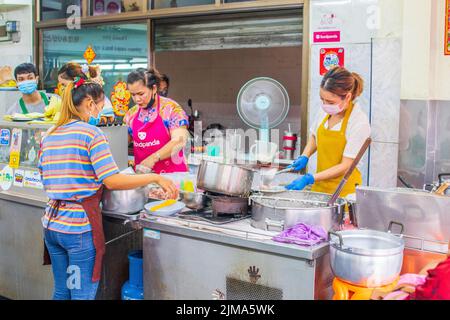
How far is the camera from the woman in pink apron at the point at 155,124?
3553mm

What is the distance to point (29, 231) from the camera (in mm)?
3383

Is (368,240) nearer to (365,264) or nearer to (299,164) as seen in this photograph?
(365,264)

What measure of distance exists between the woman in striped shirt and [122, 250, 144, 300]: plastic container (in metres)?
0.36

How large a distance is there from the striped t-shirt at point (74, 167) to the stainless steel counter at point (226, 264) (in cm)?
32

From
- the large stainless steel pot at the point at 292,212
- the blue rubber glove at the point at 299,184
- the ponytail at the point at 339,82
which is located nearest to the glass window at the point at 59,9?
the ponytail at the point at 339,82

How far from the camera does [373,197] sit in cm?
230

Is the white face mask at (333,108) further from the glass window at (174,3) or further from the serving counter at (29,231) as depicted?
the glass window at (174,3)

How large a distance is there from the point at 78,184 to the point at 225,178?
2.30 ft

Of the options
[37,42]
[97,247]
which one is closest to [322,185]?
[97,247]

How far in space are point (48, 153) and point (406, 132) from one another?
8.31 ft

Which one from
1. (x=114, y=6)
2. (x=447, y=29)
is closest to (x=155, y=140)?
(x=447, y=29)

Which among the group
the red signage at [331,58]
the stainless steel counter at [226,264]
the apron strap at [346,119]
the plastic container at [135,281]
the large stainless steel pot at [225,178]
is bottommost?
the plastic container at [135,281]

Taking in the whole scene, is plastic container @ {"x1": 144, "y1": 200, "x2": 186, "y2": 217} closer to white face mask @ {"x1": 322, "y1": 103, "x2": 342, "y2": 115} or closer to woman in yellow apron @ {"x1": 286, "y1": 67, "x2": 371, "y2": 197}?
woman in yellow apron @ {"x1": 286, "y1": 67, "x2": 371, "y2": 197}

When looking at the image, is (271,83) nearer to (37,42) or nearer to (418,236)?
(418,236)
